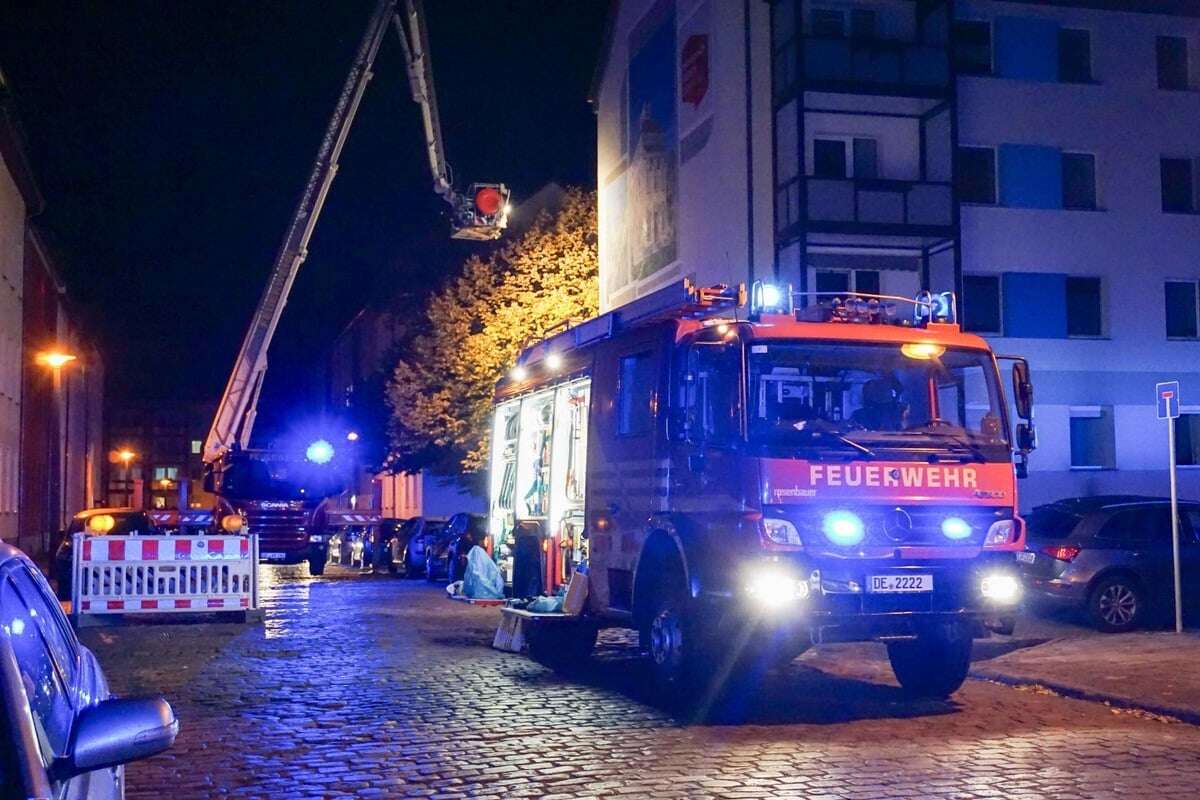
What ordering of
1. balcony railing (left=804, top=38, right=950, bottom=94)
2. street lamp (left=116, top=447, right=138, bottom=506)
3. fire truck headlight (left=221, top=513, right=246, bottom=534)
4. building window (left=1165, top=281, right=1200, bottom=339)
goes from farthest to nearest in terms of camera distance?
street lamp (left=116, top=447, right=138, bottom=506) < building window (left=1165, top=281, right=1200, bottom=339) < balcony railing (left=804, top=38, right=950, bottom=94) < fire truck headlight (left=221, top=513, right=246, bottom=534)

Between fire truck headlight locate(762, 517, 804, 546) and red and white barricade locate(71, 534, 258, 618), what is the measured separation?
30.8 ft

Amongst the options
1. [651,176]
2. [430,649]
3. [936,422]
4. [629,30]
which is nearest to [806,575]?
[936,422]

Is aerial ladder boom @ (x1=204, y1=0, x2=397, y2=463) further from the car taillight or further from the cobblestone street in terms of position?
the car taillight

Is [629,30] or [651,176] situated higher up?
[629,30]

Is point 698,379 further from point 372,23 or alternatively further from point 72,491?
point 72,491

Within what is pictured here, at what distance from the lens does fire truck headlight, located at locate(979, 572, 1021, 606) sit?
10.3 metres

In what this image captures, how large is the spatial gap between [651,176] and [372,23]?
10.4 metres

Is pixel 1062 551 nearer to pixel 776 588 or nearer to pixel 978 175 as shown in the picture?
pixel 776 588

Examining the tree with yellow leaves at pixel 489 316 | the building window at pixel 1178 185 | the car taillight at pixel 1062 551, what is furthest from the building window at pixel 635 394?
the building window at pixel 1178 185

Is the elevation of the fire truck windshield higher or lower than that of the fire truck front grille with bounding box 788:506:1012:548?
higher

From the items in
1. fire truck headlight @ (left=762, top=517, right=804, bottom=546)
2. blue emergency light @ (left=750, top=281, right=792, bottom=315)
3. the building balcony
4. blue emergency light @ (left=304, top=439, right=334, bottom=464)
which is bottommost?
fire truck headlight @ (left=762, top=517, right=804, bottom=546)

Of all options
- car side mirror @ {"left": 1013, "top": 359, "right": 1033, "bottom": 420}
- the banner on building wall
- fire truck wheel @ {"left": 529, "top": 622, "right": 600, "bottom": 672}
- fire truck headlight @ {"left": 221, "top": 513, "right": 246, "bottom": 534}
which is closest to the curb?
car side mirror @ {"left": 1013, "top": 359, "right": 1033, "bottom": 420}

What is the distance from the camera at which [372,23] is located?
23.0 meters

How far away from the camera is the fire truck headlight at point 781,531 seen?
985 centimetres
